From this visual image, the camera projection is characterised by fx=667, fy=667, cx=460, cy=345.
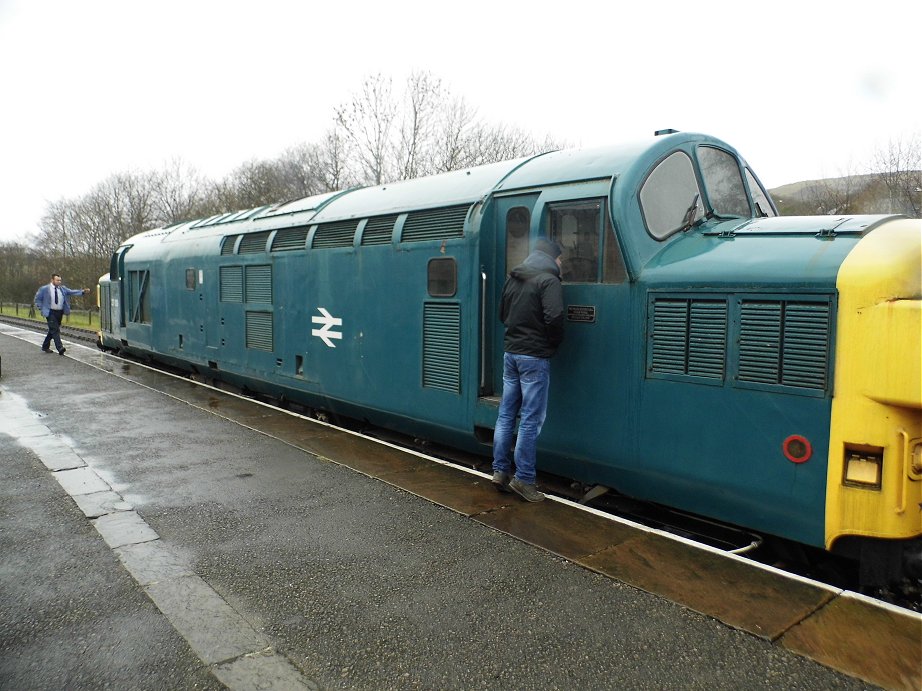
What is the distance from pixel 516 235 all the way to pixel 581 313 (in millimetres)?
975

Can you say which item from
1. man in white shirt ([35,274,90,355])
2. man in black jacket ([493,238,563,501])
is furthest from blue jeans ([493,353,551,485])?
man in white shirt ([35,274,90,355])

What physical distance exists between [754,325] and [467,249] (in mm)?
2427

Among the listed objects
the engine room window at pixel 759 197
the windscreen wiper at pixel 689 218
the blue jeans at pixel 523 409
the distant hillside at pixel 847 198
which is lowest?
the blue jeans at pixel 523 409

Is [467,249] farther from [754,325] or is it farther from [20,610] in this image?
[20,610]

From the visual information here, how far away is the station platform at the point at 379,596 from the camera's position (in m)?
2.83

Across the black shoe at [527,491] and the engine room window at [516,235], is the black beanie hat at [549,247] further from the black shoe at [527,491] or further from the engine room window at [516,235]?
the black shoe at [527,491]

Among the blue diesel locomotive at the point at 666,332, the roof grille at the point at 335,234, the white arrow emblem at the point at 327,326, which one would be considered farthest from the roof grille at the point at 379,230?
the white arrow emblem at the point at 327,326

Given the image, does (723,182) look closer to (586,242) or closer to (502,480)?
(586,242)

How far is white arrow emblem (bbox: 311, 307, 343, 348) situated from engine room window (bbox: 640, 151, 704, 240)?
12.1ft

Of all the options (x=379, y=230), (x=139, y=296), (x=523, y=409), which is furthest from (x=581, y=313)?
(x=139, y=296)

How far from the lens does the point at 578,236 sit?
15.6 feet

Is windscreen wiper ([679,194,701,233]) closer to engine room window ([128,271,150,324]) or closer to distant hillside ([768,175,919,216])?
engine room window ([128,271,150,324])

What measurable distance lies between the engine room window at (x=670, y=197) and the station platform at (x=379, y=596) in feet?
6.69

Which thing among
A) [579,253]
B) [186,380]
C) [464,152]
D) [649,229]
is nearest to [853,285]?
[649,229]
